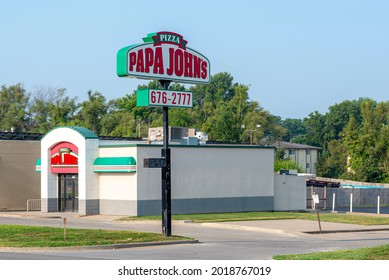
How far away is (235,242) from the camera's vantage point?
30.3m

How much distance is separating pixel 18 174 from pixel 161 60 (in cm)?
2641

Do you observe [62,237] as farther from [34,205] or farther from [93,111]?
[93,111]

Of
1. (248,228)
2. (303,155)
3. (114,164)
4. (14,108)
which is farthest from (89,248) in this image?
(303,155)

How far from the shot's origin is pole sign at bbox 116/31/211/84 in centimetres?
2992

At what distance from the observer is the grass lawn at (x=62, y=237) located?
27.2 meters

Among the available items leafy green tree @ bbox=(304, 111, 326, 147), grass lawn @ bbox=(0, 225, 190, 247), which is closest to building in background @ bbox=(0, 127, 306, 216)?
grass lawn @ bbox=(0, 225, 190, 247)

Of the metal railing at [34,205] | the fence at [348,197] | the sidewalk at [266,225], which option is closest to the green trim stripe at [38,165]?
the metal railing at [34,205]

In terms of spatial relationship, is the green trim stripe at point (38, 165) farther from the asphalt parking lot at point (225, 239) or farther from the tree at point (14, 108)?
the tree at point (14, 108)

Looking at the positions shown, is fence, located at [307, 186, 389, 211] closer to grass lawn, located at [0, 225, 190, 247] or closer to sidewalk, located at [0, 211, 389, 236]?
sidewalk, located at [0, 211, 389, 236]

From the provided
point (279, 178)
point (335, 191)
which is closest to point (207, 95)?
point (335, 191)

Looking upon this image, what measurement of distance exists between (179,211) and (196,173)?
269 centimetres

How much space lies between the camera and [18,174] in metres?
54.0

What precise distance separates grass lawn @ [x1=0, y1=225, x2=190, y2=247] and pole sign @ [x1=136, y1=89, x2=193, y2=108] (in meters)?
5.10

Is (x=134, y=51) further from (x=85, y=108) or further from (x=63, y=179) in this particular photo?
(x=85, y=108)
